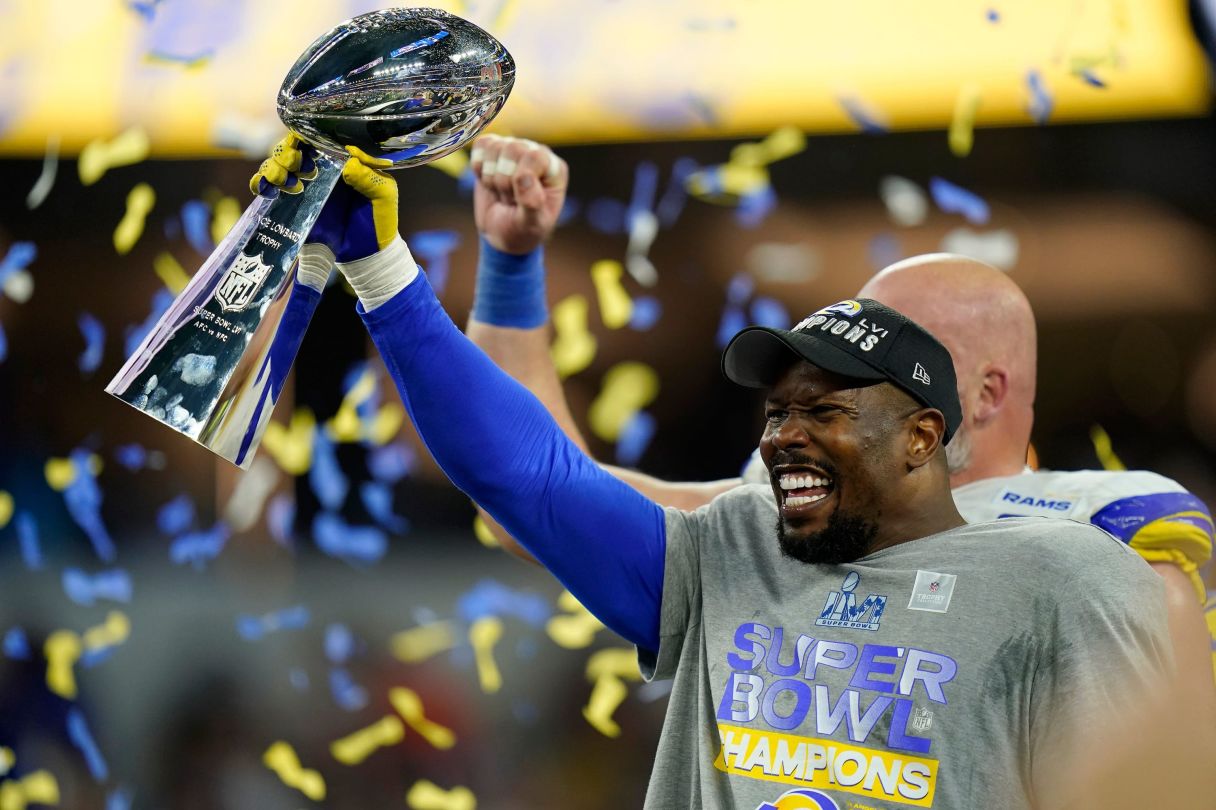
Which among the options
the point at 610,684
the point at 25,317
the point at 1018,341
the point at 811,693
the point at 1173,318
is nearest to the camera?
the point at 811,693

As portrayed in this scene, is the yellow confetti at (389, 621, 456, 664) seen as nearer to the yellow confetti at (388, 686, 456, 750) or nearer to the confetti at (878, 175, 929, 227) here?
the yellow confetti at (388, 686, 456, 750)

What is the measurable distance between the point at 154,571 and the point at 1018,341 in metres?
1.74

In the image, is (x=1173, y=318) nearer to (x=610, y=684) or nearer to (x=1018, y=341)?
(x=1018, y=341)

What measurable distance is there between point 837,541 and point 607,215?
4.61ft

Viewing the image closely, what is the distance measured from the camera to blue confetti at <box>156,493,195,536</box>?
274 cm

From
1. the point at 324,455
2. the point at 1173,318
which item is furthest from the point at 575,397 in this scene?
the point at 1173,318

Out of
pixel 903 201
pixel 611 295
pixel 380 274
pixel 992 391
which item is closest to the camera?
pixel 380 274

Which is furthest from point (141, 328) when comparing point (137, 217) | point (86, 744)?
→ point (86, 744)

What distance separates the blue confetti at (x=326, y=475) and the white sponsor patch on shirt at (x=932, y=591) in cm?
159

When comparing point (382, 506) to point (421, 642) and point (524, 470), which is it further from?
point (524, 470)

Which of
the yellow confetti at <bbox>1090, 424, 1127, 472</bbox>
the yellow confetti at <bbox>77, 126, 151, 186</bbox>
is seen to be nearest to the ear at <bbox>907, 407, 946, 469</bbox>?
the yellow confetti at <bbox>1090, 424, 1127, 472</bbox>

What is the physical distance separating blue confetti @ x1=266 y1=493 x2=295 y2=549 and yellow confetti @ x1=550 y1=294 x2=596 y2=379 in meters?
0.59

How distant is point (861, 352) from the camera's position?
4.58ft

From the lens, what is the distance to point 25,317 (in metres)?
2.82
